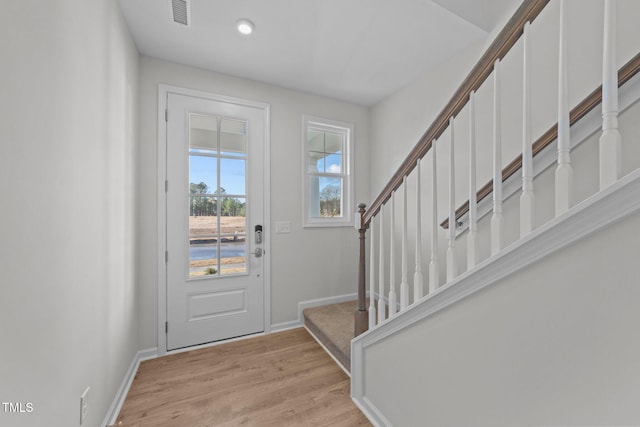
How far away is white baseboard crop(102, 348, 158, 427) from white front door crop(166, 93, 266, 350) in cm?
16

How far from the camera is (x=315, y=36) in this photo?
1956 mm

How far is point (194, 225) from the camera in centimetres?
229

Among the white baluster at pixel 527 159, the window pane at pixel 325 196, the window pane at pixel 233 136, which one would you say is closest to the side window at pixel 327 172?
the window pane at pixel 325 196

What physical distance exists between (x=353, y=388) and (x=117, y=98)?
8.02ft

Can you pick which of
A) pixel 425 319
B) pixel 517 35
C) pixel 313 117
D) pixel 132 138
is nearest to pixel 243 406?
pixel 425 319

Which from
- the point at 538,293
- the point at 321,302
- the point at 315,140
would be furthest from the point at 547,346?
the point at 315,140

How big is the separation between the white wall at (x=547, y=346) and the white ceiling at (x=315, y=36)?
1.83m

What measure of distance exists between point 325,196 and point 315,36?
5.16ft

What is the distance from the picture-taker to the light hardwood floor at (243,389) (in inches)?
58.8

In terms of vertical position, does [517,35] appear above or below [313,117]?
below

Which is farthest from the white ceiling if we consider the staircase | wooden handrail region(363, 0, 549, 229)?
wooden handrail region(363, 0, 549, 229)

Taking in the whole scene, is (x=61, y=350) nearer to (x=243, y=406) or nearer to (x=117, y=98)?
(x=243, y=406)

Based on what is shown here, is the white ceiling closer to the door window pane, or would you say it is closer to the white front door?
the white front door

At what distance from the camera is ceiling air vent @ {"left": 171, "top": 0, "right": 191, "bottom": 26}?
163cm
